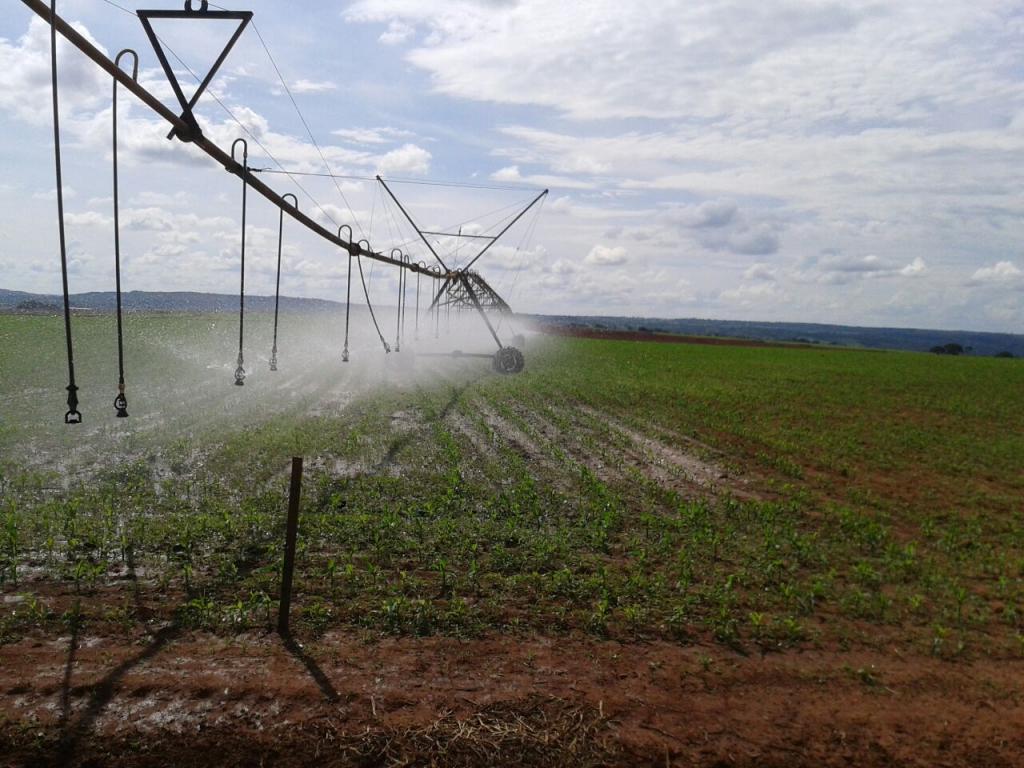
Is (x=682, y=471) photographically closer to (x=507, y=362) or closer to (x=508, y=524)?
(x=508, y=524)

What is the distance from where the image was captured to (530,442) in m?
18.2

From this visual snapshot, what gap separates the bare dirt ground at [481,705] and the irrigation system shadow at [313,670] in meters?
0.02

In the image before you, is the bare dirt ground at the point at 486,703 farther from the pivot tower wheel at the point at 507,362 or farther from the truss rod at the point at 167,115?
the pivot tower wheel at the point at 507,362

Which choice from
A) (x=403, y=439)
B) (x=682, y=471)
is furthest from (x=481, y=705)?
(x=403, y=439)

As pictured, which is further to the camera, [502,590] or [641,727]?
[502,590]

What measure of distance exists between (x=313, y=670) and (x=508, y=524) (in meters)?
4.74

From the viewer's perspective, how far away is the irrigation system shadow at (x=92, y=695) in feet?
17.3

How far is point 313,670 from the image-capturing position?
6.36 metres

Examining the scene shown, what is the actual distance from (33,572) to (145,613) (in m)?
2.05

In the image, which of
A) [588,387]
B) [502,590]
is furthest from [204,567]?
[588,387]

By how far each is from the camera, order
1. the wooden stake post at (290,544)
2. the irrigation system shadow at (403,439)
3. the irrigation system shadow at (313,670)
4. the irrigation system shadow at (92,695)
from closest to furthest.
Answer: the irrigation system shadow at (92,695)
the irrigation system shadow at (313,670)
the wooden stake post at (290,544)
the irrigation system shadow at (403,439)

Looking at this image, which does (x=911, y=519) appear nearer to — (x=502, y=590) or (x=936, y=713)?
(x=936, y=713)

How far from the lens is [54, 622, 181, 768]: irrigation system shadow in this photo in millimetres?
5285

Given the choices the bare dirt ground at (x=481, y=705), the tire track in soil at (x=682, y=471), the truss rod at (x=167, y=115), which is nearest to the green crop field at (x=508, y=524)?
the tire track in soil at (x=682, y=471)
